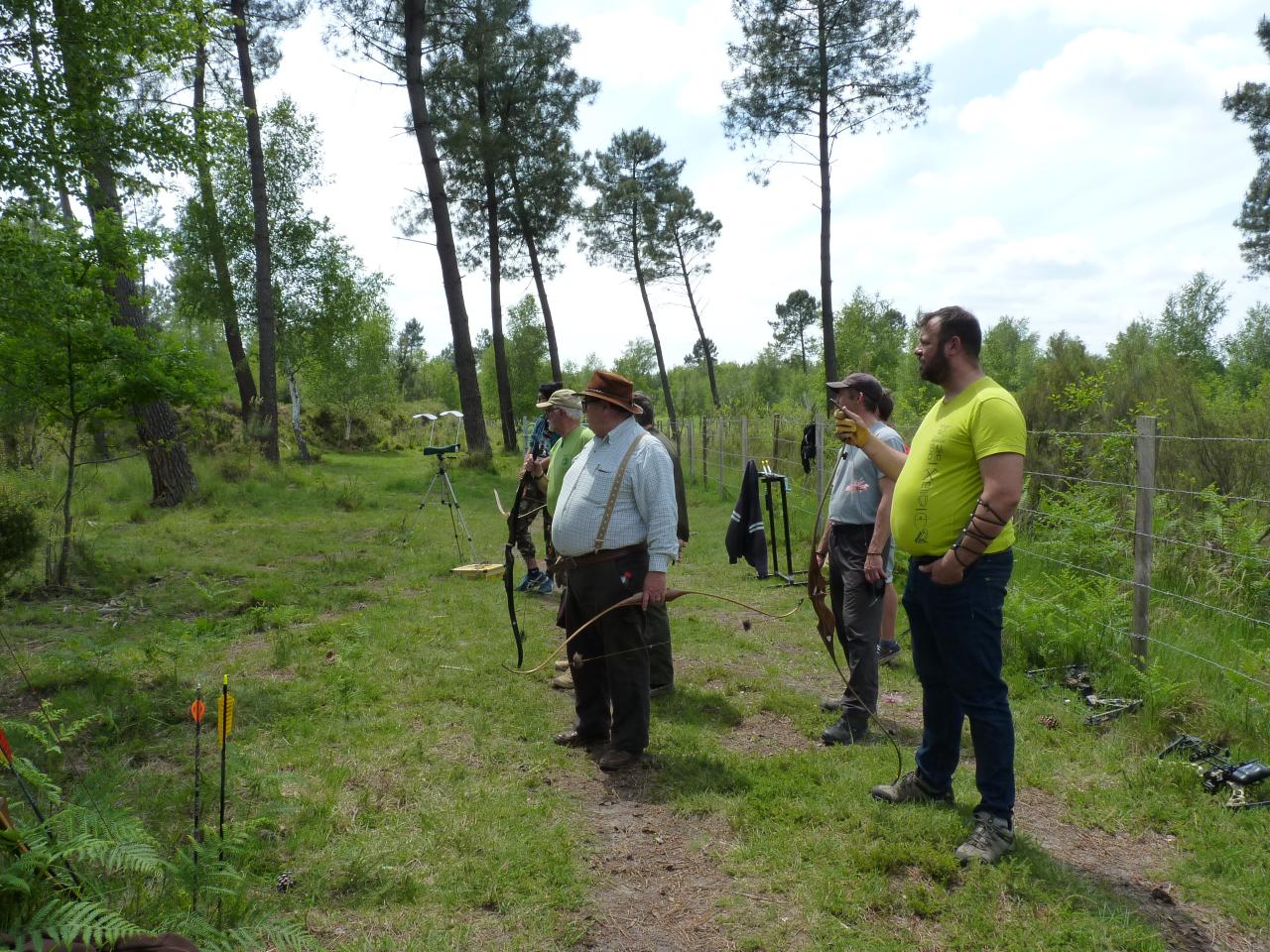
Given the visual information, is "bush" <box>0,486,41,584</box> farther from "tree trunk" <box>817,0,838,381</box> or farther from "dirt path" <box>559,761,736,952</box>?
"tree trunk" <box>817,0,838,381</box>

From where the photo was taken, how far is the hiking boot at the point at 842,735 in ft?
14.8

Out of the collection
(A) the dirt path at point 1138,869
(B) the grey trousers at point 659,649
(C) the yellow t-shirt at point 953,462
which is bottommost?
(A) the dirt path at point 1138,869

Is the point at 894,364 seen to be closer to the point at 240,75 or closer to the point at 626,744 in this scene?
the point at 240,75

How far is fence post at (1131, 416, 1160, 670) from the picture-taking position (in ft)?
16.0

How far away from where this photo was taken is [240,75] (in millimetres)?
18594

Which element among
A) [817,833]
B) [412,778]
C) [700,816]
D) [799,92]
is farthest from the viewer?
[799,92]

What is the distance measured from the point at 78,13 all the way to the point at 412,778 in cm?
688

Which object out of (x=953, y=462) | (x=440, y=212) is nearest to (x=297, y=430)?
(x=440, y=212)

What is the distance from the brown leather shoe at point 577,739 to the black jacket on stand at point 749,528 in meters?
2.91

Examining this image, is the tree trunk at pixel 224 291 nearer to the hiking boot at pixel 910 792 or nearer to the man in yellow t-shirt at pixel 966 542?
the hiking boot at pixel 910 792

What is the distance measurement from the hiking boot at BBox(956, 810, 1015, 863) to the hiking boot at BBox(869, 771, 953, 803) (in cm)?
37

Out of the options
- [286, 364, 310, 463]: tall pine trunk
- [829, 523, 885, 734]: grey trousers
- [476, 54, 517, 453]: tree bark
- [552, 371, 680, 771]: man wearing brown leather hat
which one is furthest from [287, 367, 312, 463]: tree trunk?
[829, 523, 885, 734]: grey trousers

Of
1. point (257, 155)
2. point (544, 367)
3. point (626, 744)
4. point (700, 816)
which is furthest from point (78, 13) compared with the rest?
point (544, 367)

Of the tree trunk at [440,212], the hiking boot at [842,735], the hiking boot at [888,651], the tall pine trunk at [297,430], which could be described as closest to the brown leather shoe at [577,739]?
the hiking boot at [842,735]
